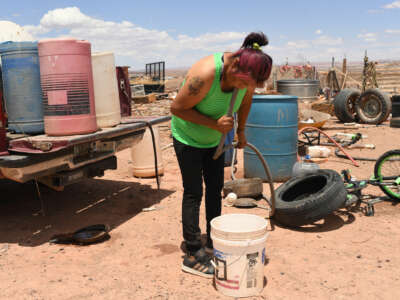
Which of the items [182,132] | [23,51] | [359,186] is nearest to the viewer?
[182,132]

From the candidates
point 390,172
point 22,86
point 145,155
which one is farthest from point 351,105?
point 22,86

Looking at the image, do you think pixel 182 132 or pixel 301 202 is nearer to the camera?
pixel 182 132

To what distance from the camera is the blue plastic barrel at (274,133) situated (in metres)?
5.64

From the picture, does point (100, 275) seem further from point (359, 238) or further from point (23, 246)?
point (359, 238)

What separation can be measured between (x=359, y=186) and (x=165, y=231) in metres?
2.23

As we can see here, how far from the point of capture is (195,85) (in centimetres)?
261

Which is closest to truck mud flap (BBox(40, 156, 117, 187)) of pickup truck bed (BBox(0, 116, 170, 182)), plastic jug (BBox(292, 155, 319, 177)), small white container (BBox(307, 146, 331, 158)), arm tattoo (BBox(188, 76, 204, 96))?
pickup truck bed (BBox(0, 116, 170, 182))

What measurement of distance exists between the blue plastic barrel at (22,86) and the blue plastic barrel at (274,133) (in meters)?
3.01

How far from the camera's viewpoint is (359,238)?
3.79m

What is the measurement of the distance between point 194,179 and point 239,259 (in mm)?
702

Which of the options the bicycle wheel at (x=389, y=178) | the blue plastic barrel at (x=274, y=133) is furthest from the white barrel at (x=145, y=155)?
the bicycle wheel at (x=389, y=178)

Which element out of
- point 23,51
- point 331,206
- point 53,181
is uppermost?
point 23,51

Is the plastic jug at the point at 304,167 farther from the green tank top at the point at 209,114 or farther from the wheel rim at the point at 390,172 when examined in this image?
the green tank top at the point at 209,114

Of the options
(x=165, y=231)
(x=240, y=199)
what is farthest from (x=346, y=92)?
(x=165, y=231)
